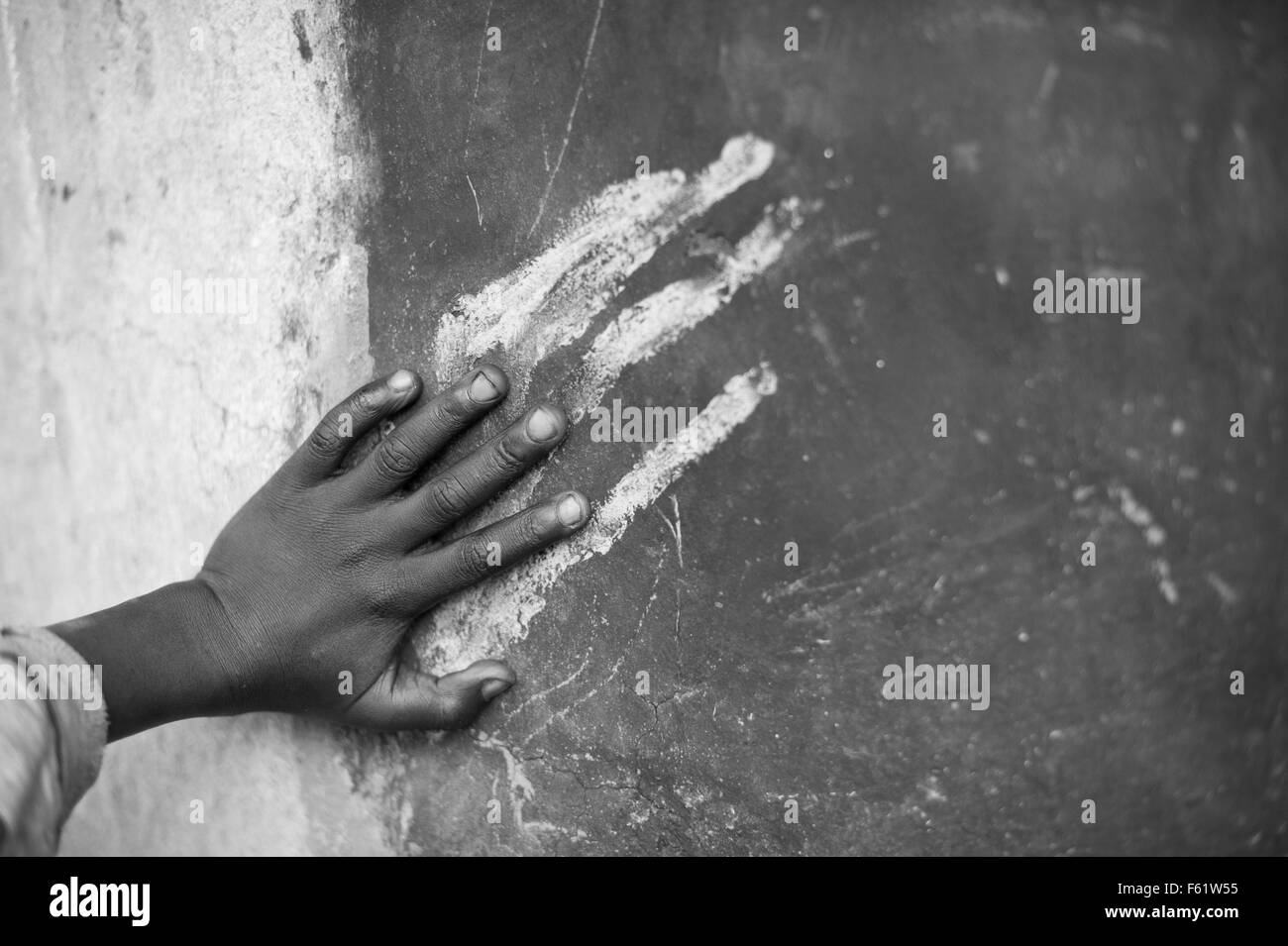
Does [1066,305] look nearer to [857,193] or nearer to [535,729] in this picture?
[857,193]

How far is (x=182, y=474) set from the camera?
5.35 ft

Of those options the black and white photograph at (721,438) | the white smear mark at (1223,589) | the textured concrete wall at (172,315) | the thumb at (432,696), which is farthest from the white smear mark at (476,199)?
the white smear mark at (1223,589)

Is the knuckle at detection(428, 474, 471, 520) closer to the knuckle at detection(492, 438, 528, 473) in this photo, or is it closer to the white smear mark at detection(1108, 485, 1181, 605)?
the knuckle at detection(492, 438, 528, 473)

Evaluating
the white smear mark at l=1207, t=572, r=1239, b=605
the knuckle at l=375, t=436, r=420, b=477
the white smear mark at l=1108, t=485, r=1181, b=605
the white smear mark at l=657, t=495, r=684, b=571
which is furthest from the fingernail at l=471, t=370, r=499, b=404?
the white smear mark at l=1207, t=572, r=1239, b=605

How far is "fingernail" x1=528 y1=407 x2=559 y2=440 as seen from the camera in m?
1.22

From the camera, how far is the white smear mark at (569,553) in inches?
46.3

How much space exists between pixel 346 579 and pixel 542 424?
33cm

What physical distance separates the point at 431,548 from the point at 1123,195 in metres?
0.89

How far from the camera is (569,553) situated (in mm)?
1307

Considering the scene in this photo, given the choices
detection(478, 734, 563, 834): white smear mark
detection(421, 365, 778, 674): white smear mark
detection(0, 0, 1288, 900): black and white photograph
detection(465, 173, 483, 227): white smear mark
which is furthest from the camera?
detection(478, 734, 563, 834): white smear mark

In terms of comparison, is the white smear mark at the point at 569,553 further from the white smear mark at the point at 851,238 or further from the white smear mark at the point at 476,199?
the white smear mark at the point at 476,199

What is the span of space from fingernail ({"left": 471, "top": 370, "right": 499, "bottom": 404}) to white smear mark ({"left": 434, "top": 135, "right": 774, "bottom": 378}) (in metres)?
0.06

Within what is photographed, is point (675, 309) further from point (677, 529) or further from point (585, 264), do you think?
point (677, 529)
